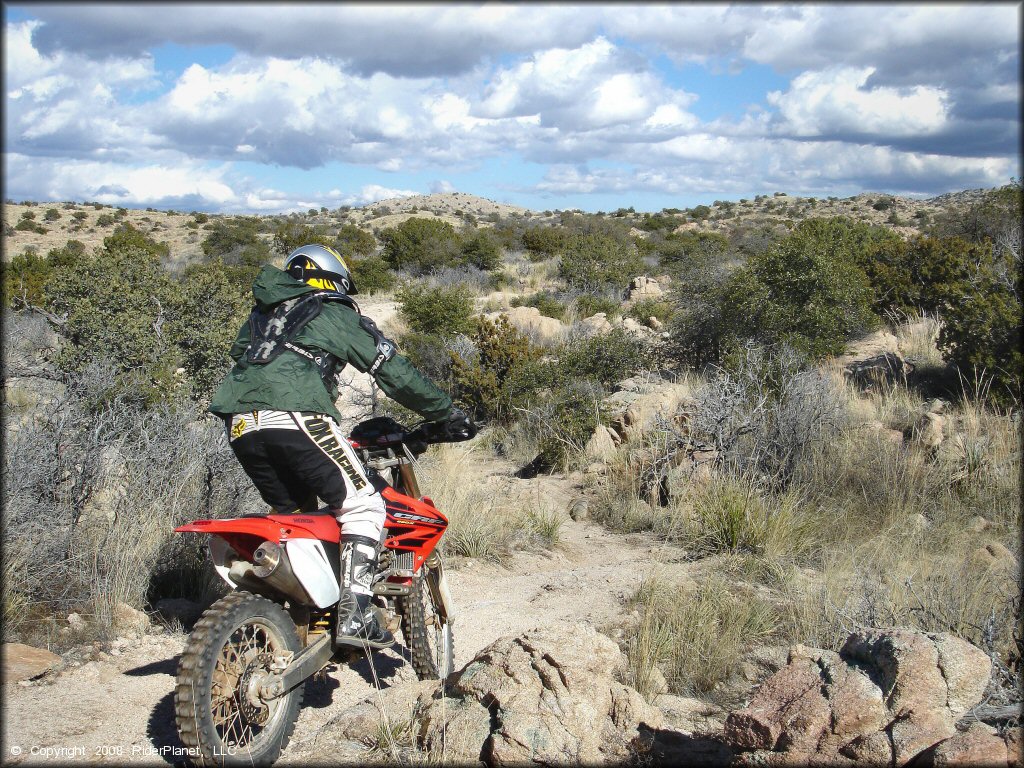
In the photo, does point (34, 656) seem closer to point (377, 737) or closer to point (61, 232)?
point (377, 737)

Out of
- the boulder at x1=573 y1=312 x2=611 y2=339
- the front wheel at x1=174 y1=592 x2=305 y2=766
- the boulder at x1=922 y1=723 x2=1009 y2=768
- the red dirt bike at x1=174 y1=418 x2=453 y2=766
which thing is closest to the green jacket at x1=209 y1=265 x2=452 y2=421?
the red dirt bike at x1=174 y1=418 x2=453 y2=766

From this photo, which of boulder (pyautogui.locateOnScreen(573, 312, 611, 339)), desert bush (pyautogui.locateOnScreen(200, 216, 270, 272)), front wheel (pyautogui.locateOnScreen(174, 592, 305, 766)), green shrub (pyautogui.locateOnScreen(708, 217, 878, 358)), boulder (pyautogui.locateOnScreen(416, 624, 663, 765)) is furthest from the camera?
desert bush (pyautogui.locateOnScreen(200, 216, 270, 272))

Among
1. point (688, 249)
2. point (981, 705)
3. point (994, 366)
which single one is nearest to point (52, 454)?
point (981, 705)

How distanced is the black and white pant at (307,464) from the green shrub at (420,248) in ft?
75.2

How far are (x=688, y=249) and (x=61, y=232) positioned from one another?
31963mm

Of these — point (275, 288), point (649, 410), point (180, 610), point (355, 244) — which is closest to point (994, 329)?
point (649, 410)

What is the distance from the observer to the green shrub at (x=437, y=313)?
1491 centimetres

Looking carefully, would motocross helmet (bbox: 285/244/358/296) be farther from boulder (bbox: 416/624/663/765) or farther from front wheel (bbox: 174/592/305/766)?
boulder (bbox: 416/624/663/765)

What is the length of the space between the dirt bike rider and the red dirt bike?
12cm

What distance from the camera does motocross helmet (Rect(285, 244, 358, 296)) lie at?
372 cm

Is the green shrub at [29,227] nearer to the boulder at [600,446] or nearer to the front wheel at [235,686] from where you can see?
the boulder at [600,446]

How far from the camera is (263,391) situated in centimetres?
332

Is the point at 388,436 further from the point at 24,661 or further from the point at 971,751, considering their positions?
the point at 971,751

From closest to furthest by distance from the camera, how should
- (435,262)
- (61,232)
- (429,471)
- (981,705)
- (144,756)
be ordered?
(981,705) → (144,756) → (429,471) → (435,262) → (61,232)
